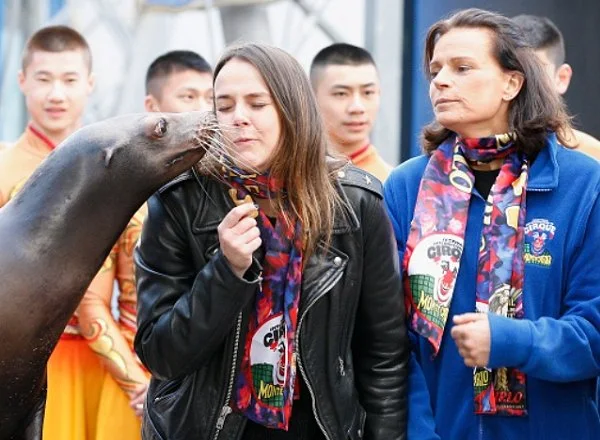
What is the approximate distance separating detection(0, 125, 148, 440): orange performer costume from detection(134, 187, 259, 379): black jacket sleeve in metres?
1.38

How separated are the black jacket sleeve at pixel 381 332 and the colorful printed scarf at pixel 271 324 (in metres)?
0.21

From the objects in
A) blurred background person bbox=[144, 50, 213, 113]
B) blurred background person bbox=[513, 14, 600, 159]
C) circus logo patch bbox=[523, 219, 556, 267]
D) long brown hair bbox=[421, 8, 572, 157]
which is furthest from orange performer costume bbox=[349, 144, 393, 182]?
circus logo patch bbox=[523, 219, 556, 267]

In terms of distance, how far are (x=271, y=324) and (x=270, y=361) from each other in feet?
0.30

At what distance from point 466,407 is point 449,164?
653 millimetres

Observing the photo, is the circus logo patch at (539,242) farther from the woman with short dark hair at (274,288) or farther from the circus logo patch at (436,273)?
the woman with short dark hair at (274,288)

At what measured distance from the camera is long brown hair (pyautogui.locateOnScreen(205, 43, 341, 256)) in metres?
2.88

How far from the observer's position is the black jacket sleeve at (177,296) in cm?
270

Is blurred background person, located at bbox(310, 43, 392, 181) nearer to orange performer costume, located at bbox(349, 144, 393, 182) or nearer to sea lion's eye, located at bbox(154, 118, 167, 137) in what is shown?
orange performer costume, located at bbox(349, 144, 393, 182)

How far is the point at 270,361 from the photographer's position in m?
2.83

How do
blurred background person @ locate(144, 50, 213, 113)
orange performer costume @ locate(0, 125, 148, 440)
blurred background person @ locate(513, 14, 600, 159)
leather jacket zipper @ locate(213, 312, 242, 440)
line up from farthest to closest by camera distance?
blurred background person @ locate(144, 50, 213, 113) < blurred background person @ locate(513, 14, 600, 159) < orange performer costume @ locate(0, 125, 148, 440) < leather jacket zipper @ locate(213, 312, 242, 440)

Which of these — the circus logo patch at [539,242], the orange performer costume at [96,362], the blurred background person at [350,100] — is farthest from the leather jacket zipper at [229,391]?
the blurred background person at [350,100]

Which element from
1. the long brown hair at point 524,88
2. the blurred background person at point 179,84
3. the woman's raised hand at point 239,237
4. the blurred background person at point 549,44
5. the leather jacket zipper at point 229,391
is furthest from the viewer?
the blurred background person at point 179,84

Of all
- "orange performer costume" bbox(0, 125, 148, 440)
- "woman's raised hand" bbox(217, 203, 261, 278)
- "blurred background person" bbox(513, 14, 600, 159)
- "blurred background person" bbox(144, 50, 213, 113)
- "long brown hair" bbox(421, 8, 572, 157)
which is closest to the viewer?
"woman's raised hand" bbox(217, 203, 261, 278)

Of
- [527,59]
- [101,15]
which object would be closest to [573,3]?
[101,15]
